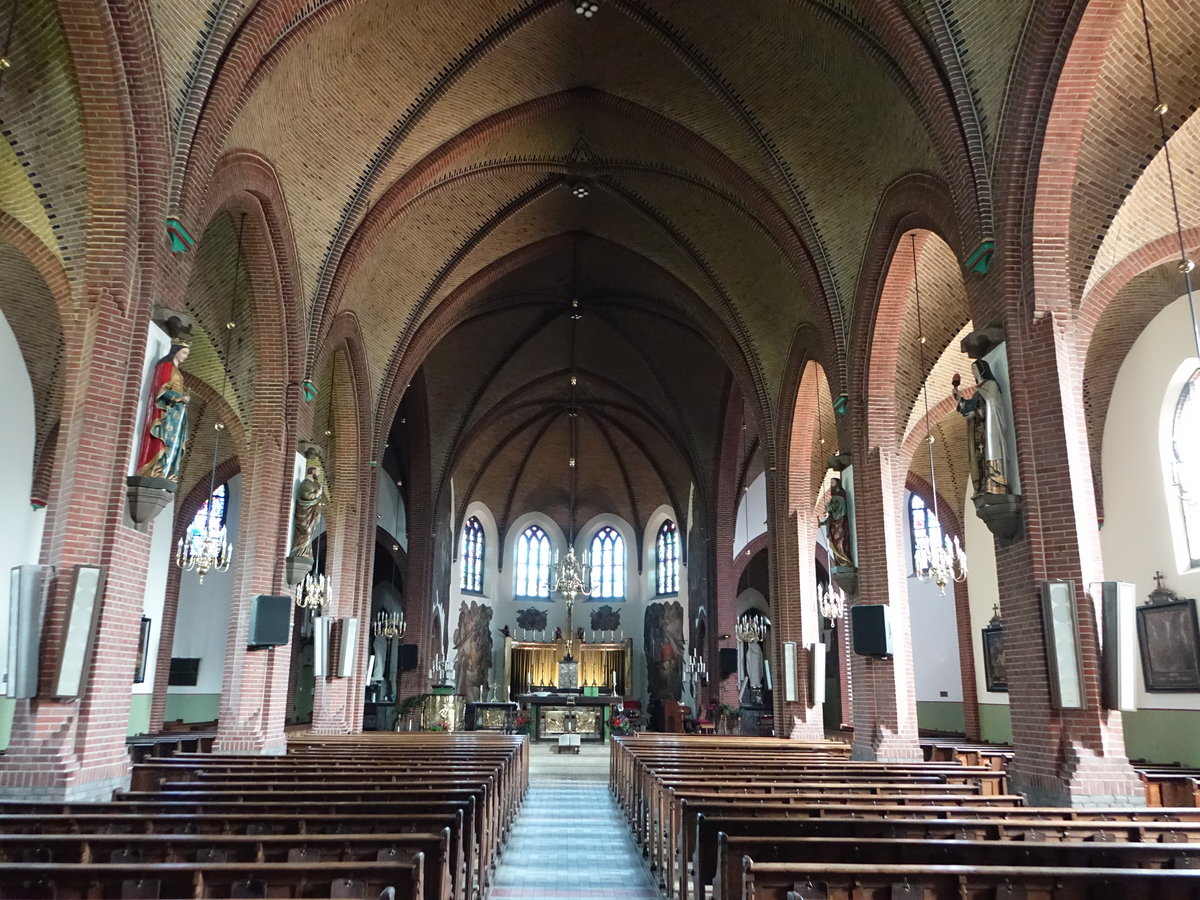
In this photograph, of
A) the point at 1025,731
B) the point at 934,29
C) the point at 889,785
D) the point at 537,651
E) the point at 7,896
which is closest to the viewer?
the point at 7,896

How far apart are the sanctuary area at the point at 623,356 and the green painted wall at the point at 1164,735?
0.21 ft

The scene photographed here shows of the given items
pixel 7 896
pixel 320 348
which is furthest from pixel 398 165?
pixel 7 896

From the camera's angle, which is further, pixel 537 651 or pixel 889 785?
pixel 537 651

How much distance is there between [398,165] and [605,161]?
177 inches

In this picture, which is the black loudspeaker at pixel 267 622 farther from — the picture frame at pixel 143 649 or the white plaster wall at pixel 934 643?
the white plaster wall at pixel 934 643

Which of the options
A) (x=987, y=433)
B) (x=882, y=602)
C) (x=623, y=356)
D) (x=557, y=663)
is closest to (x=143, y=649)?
(x=882, y=602)

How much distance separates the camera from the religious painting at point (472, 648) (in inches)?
1196

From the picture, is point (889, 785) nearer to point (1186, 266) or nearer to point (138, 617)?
point (1186, 266)

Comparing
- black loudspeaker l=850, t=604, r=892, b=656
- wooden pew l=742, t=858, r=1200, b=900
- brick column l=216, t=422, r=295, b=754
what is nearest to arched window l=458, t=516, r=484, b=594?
brick column l=216, t=422, r=295, b=754

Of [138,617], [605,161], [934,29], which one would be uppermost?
[605,161]

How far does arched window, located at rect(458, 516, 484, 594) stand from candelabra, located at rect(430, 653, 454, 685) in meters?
4.70

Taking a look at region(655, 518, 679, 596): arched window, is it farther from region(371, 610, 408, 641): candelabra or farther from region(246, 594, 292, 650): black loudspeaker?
region(246, 594, 292, 650): black loudspeaker

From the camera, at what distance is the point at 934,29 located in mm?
9430

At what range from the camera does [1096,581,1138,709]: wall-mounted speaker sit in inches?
297
